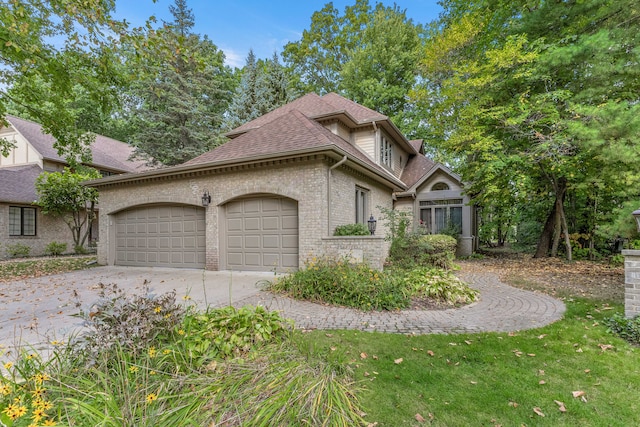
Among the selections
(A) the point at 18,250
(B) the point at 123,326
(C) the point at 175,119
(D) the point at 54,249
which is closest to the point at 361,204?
(B) the point at 123,326

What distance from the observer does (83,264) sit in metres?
11.5

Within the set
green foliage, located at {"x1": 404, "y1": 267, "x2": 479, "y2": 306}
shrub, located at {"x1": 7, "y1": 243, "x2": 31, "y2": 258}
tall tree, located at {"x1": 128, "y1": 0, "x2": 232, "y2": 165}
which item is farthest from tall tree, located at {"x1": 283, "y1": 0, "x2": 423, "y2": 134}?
shrub, located at {"x1": 7, "y1": 243, "x2": 31, "y2": 258}

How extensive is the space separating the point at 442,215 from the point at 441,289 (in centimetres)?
973

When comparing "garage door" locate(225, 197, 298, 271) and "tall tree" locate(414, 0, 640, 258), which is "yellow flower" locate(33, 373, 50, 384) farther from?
"tall tree" locate(414, 0, 640, 258)

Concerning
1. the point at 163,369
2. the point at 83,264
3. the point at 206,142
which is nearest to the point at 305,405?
the point at 163,369

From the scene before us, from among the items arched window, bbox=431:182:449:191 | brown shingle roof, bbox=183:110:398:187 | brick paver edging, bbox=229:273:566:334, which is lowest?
brick paver edging, bbox=229:273:566:334

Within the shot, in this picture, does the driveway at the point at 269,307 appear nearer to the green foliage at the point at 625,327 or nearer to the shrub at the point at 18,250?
the green foliage at the point at 625,327

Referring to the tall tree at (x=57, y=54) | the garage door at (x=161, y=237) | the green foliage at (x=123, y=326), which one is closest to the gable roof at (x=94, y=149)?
the tall tree at (x=57, y=54)

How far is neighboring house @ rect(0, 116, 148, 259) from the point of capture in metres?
14.7

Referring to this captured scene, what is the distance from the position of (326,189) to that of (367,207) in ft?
11.8

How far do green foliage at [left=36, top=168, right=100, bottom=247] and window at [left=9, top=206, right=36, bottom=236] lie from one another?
966 mm

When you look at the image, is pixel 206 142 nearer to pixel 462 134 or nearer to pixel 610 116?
pixel 462 134

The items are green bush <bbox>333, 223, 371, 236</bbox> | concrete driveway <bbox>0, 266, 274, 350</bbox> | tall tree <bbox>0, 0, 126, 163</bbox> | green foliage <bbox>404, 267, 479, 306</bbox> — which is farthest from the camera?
green bush <bbox>333, 223, 371, 236</bbox>

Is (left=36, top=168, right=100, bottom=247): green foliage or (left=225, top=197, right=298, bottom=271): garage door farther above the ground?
(left=36, top=168, right=100, bottom=247): green foliage
